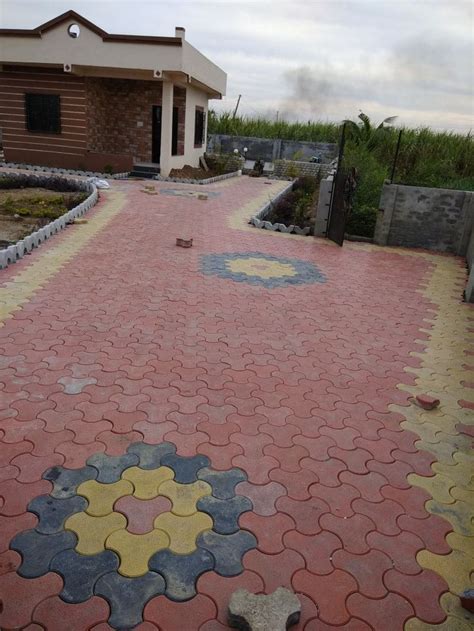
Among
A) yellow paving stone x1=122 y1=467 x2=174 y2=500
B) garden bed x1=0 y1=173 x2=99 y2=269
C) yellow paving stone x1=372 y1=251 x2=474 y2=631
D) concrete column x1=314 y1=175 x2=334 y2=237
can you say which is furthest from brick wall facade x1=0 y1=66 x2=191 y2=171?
yellow paving stone x1=122 y1=467 x2=174 y2=500

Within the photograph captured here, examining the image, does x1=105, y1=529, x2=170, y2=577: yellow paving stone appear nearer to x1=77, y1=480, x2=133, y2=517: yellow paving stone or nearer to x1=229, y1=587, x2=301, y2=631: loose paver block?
x1=77, y1=480, x2=133, y2=517: yellow paving stone

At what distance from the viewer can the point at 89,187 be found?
1380 centimetres

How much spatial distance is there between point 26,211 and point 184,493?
9.09 meters

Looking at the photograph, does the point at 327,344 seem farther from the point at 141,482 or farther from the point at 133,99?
the point at 133,99

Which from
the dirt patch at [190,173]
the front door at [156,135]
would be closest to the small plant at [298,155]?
the dirt patch at [190,173]

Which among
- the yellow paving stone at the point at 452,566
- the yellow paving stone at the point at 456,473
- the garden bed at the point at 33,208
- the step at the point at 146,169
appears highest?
the step at the point at 146,169

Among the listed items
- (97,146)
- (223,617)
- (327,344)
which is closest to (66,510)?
(223,617)

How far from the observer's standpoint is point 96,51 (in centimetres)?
1596

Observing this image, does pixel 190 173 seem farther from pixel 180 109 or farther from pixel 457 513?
pixel 457 513

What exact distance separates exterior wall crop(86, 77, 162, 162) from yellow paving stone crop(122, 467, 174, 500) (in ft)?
55.6

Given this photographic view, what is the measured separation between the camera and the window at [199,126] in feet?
68.4

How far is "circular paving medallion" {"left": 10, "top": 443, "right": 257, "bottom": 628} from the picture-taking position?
223cm

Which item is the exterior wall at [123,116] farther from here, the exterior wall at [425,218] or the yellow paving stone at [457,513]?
the yellow paving stone at [457,513]

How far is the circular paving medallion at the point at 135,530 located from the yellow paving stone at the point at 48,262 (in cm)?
283
